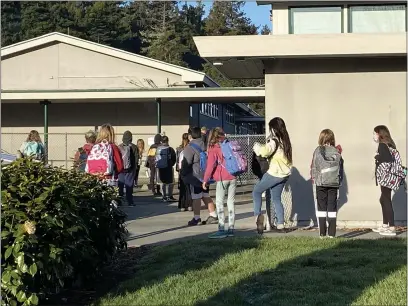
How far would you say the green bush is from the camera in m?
5.19

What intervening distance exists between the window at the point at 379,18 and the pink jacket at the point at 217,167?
3.54m

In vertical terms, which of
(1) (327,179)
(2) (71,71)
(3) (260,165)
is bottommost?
(1) (327,179)

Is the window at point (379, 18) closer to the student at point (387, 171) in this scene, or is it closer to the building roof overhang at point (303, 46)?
the building roof overhang at point (303, 46)

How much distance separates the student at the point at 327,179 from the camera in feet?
30.8

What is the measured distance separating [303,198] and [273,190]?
3.59 feet

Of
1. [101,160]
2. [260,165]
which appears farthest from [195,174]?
[101,160]

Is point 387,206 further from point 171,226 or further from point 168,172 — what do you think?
point 168,172

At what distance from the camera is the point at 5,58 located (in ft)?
90.4

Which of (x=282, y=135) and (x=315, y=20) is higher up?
(x=315, y=20)

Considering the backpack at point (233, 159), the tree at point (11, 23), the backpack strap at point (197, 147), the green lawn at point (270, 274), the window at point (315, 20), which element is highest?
the tree at point (11, 23)

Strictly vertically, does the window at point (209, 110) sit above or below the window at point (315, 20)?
above

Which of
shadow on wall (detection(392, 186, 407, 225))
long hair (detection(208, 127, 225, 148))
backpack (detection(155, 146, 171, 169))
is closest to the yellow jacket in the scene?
long hair (detection(208, 127, 225, 148))

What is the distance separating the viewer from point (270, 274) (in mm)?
6926

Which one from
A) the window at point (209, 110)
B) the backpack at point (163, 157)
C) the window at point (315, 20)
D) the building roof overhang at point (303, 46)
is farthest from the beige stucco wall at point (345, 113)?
the window at point (209, 110)
